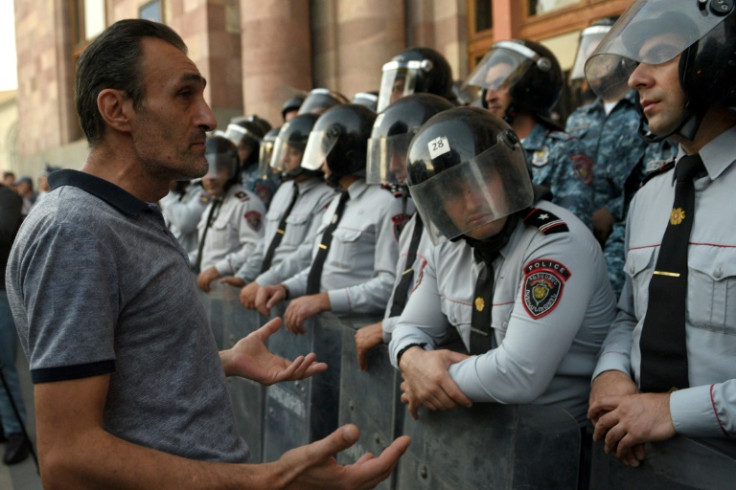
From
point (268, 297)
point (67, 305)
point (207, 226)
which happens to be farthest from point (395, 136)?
point (207, 226)

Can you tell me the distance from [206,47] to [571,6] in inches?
214

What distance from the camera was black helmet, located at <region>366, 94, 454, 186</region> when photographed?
3318 millimetres

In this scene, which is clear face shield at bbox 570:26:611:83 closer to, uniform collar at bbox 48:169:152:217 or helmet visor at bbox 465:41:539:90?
helmet visor at bbox 465:41:539:90

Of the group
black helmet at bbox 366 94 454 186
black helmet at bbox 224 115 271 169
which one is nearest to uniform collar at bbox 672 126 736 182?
black helmet at bbox 366 94 454 186

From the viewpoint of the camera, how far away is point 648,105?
6.09 ft

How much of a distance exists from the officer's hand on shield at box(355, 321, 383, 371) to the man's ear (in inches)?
55.9

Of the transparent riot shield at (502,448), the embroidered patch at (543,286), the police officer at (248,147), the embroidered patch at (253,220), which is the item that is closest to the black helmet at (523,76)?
the embroidered patch at (543,286)

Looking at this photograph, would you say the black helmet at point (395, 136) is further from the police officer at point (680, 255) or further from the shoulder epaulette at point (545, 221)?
the police officer at point (680, 255)

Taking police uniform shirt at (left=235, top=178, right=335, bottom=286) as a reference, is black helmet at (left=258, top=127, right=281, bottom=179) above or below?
above

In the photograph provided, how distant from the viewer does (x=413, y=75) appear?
4500 millimetres

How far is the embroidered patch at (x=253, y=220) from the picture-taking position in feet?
17.1

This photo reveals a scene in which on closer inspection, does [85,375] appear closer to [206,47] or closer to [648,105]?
[648,105]

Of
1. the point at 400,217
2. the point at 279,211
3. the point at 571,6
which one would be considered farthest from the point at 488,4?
the point at 400,217

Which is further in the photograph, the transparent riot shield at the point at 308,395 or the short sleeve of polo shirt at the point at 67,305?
the transparent riot shield at the point at 308,395
